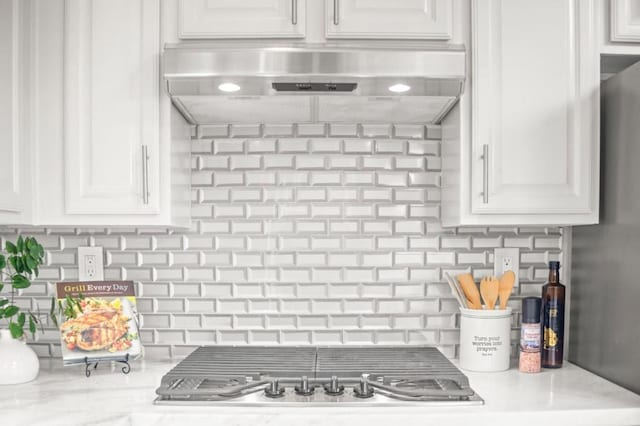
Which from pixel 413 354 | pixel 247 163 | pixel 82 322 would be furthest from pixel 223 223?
pixel 413 354

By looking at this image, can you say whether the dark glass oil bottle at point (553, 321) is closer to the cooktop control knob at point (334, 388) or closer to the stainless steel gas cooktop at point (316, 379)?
the stainless steel gas cooktop at point (316, 379)

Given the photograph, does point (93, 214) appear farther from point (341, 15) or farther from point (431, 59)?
point (431, 59)

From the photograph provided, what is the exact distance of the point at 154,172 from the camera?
185 centimetres

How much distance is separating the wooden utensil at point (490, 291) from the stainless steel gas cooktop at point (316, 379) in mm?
245

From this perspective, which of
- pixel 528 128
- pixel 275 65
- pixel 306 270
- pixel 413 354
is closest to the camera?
pixel 275 65

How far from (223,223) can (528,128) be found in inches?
42.9

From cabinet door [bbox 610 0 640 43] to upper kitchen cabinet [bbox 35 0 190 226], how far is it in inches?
55.2

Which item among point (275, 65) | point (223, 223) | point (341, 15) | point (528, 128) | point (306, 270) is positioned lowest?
point (306, 270)

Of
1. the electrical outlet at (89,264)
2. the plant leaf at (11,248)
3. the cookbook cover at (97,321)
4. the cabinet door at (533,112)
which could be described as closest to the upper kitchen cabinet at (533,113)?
the cabinet door at (533,112)

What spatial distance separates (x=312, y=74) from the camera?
1748 millimetres

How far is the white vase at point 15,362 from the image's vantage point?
1.82 m

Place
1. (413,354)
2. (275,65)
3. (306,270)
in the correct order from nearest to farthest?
(275,65) → (413,354) → (306,270)

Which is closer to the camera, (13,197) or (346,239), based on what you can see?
(13,197)

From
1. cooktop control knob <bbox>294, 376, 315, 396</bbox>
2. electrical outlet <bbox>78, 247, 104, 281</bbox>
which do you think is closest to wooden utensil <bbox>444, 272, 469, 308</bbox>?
cooktop control knob <bbox>294, 376, 315, 396</bbox>
